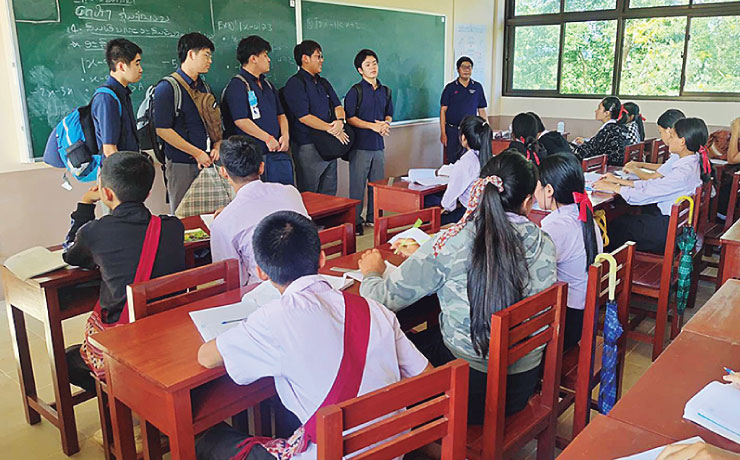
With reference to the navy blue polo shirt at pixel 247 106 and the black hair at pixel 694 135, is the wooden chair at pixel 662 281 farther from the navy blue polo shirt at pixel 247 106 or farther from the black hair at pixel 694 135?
the navy blue polo shirt at pixel 247 106

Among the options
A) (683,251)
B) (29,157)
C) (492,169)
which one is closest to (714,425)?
(492,169)

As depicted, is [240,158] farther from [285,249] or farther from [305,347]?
[305,347]

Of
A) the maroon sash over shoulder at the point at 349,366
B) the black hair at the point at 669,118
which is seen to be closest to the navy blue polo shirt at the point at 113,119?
the maroon sash over shoulder at the point at 349,366

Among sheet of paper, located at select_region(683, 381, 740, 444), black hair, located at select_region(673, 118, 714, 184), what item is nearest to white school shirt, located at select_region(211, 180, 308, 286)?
sheet of paper, located at select_region(683, 381, 740, 444)

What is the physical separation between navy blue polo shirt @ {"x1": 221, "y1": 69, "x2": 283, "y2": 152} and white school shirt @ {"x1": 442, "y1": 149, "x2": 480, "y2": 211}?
144cm

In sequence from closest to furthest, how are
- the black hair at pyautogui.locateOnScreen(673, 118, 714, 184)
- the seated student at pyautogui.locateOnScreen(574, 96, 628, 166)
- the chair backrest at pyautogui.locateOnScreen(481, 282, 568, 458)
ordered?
the chair backrest at pyautogui.locateOnScreen(481, 282, 568, 458)
the black hair at pyautogui.locateOnScreen(673, 118, 714, 184)
the seated student at pyautogui.locateOnScreen(574, 96, 628, 166)

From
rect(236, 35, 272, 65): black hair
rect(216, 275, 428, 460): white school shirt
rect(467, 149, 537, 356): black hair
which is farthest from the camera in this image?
rect(236, 35, 272, 65): black hair

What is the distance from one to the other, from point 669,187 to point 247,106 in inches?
111

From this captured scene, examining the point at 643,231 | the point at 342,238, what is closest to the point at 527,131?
the point at 643,231

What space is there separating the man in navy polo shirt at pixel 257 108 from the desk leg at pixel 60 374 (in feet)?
7.76

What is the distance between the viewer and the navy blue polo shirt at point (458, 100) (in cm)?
671

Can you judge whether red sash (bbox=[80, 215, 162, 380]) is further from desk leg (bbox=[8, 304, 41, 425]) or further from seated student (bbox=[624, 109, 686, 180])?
seated student (bbox=[624, 109, 686, 180])

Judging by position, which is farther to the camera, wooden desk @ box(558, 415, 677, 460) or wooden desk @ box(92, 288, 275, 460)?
wooden desk @ box(92, 288, 275, 460)

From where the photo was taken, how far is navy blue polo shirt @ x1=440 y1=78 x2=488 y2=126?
6.71m
